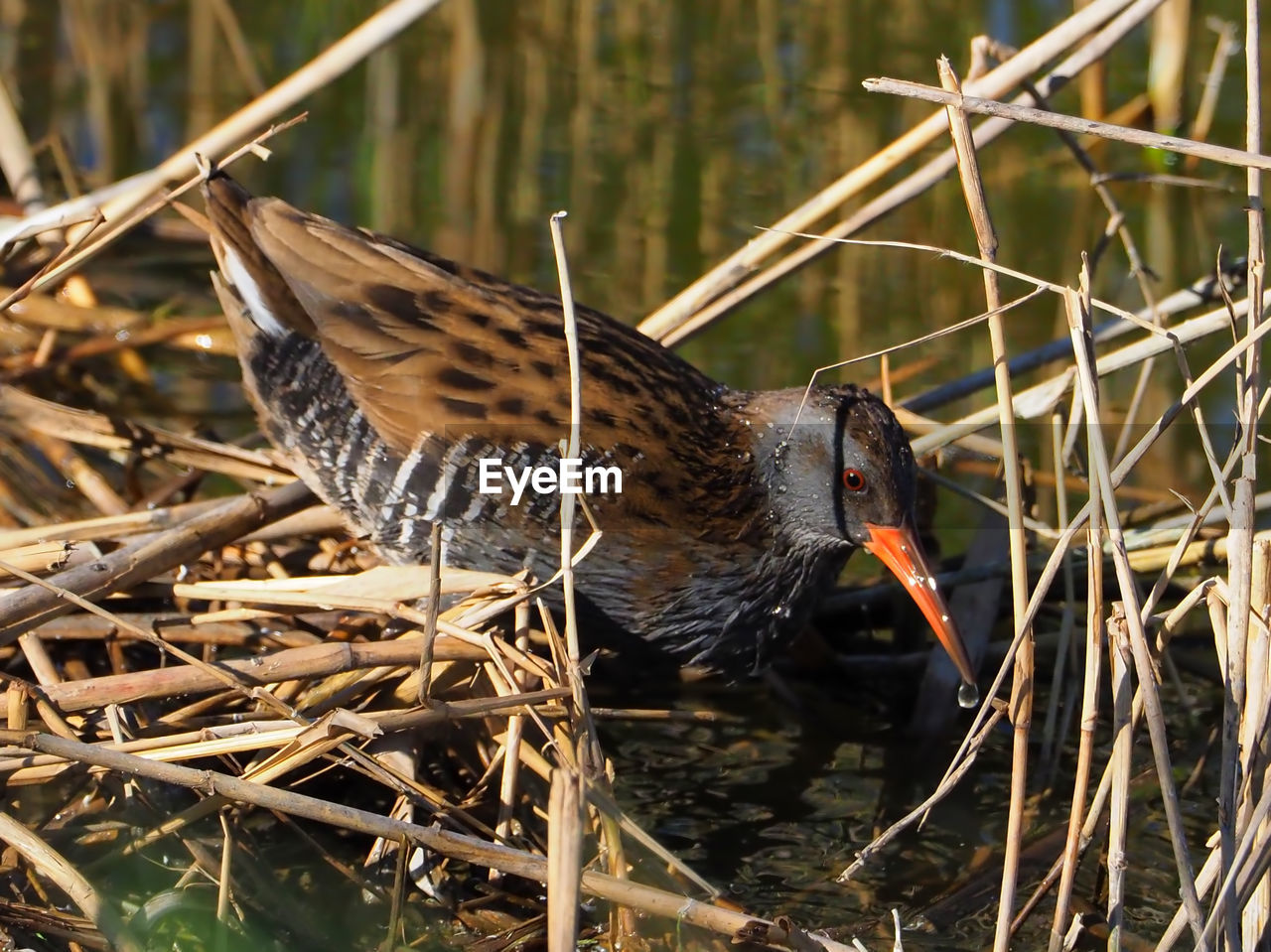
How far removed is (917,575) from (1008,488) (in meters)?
0.76

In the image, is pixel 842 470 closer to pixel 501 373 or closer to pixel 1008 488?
pixel 501 373

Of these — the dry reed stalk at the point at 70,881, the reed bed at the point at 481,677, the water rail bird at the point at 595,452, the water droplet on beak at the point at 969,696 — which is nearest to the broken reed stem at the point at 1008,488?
the reed bed at the point at 481,677

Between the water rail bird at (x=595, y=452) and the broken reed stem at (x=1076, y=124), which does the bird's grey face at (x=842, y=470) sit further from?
the broken reed stem at (x=1076, y=124)

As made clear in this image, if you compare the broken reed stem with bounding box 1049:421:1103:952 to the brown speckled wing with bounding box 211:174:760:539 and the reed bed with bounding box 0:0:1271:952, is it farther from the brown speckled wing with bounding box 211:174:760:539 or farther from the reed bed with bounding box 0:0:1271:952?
the brown speckled wing with bounding box 211:174:760:539

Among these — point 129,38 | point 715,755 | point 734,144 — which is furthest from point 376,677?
point 129,38

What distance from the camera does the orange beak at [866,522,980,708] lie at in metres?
2.80

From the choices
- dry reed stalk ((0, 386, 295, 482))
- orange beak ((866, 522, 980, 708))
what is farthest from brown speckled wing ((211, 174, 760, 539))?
dry reed stalk ((0, 386, 295, 482))

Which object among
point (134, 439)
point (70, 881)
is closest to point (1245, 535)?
point (70, 881)

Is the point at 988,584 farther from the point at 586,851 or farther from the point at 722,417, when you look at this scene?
the point at 586,851

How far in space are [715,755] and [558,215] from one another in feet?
4.79

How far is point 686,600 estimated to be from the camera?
2949mm

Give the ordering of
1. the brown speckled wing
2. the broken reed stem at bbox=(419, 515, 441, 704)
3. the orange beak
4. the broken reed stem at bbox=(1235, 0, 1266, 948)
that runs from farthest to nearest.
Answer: the brown speckled wing → the orange beak → the broken reed stem at bbox=(419, 515, 441, 704) → the broken reed stem at bbox=(1235, 0, 1266, 948)

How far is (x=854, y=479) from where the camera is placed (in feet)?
9.45

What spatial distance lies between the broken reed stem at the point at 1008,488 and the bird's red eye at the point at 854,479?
704 mm
